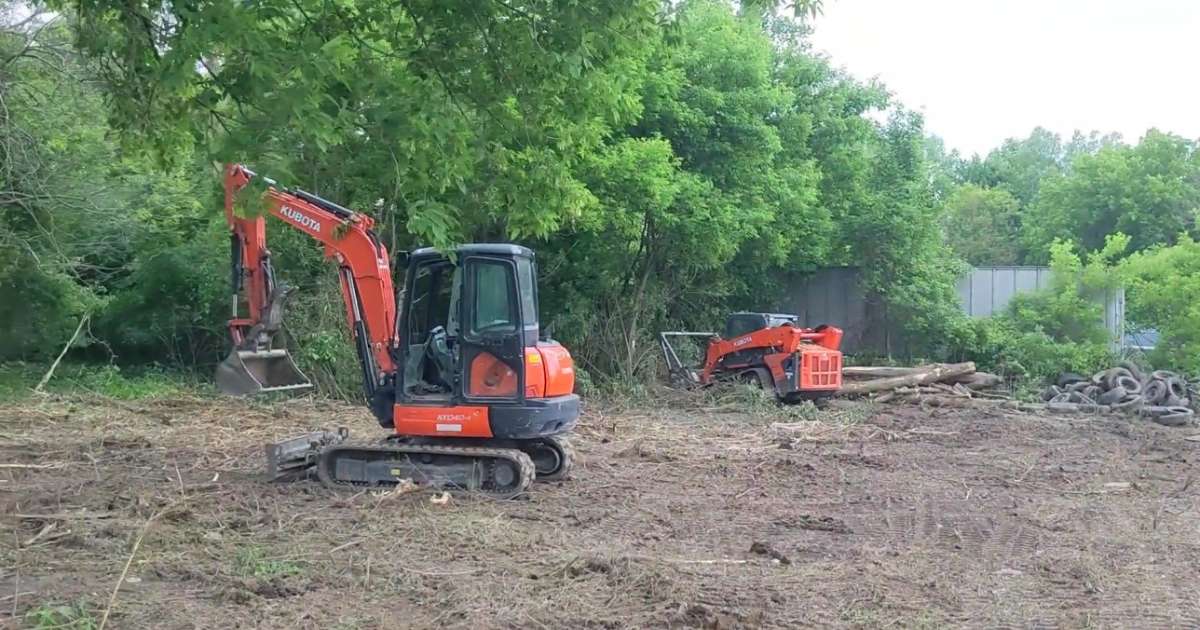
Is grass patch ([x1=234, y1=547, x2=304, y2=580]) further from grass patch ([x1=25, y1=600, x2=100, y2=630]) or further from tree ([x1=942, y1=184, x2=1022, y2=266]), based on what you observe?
tree ([x1=942, y1=184, x2=1022, y2=266])

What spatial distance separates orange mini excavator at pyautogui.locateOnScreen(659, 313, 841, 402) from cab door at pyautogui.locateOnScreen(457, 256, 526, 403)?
832 centimetres

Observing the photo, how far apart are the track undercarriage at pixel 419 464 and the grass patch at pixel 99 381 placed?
8.34 metres

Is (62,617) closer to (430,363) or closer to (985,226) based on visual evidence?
(430,363)

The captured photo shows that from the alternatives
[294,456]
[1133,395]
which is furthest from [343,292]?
[1133,395]

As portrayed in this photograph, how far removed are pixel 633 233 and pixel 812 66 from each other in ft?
19.9

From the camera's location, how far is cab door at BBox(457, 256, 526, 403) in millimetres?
9664

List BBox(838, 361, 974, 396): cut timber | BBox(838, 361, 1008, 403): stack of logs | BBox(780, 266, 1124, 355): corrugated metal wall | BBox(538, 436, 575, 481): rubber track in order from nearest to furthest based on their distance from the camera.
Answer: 1. BBox(538, 436, 575, 481): rubber track
2. BBox(838, 361, 1008, 403): stack of logs
3. BBox(838, 361, 974, 396): cut timber
4. BBox(780, 266, 1124, 355): corrugated metal wall

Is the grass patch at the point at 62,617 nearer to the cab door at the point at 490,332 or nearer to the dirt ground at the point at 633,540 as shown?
the dirt ground at the point at 633,540

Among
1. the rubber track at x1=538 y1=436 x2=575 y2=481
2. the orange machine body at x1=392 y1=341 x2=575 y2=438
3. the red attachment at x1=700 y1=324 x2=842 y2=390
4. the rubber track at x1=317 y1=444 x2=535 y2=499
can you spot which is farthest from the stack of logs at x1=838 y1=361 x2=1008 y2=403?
the rubber track at x1=317 y1=444 x2=535 y2=499

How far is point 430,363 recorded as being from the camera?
1016 cm

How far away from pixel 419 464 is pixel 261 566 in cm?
298

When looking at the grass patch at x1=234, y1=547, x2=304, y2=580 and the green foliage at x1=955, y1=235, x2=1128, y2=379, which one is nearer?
the grass patch at x1=234, y1=547, x2=304, y2=580

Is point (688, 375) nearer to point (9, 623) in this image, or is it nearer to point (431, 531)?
point (431, 531)

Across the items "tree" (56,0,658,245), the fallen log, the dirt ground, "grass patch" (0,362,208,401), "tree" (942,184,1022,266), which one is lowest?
the dirt ground
